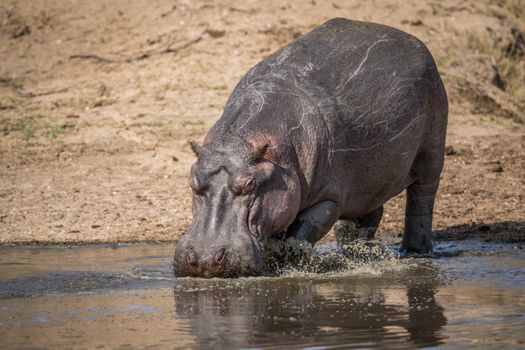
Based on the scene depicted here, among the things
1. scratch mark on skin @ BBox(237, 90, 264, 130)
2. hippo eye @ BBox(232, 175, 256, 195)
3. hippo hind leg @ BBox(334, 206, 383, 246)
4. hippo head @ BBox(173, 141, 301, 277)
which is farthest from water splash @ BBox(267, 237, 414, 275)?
scratch mark on skin @ BBox(237, 90, 264, 130)

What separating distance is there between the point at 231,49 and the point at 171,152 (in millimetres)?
2706

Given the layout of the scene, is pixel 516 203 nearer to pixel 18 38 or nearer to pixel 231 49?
pixel 231 49

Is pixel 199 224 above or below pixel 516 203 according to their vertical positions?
above

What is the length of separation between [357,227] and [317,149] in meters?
1.96

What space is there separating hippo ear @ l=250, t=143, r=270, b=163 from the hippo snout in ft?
2.27

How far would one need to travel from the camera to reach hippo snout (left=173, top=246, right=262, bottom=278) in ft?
24.8

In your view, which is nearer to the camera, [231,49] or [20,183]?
[20,183]

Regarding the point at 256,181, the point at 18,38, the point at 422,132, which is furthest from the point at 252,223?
the point at 18,38

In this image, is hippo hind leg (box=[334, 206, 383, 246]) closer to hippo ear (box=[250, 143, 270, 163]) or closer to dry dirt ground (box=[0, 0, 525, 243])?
dry dirt ground (box=[0, 0, 525, 243])

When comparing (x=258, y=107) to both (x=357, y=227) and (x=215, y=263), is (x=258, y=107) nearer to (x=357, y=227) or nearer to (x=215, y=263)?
(x=215, y=263)

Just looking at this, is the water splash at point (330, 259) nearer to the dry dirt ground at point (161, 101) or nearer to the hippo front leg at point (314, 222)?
the hippo front leg at point (314, 222)

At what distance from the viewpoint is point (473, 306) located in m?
6.87

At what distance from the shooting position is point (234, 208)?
7.77 m

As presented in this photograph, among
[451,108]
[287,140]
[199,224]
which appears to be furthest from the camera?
[451,108]
